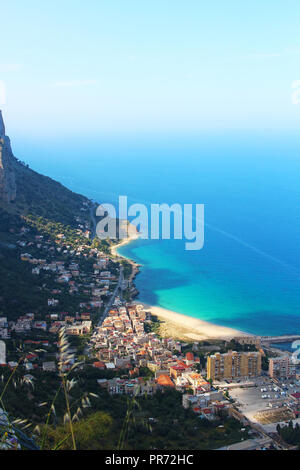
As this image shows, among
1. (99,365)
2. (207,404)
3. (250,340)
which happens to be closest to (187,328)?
(250,340)

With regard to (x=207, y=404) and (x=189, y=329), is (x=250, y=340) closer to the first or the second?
(x=189, y=329)

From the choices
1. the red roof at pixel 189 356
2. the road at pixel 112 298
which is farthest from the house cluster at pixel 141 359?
the road at pixel 112 298

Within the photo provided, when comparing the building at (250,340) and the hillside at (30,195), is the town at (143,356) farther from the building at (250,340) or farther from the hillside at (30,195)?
the hillside at (30,195)

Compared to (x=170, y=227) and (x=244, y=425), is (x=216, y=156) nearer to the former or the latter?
(x=170, y=227)

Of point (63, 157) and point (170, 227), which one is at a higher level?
point (63, 157)

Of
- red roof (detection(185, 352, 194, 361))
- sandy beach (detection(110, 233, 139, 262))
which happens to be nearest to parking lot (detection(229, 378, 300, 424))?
red roof (detection(185, 352, 194, 361))
